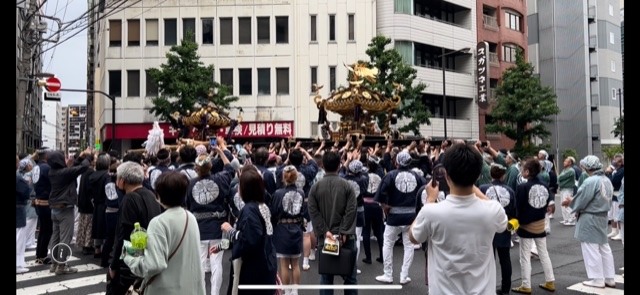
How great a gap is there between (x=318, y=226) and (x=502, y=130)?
30655 mm

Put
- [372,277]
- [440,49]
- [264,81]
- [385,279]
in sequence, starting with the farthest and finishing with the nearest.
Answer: [440,49] < [264,81] < [372,277] < [385,279]

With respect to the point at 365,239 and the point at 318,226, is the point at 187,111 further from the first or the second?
the point at 318,226

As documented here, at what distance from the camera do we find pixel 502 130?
34625mm

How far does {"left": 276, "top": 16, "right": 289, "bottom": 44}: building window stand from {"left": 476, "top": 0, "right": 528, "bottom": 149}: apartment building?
15230 millimetres

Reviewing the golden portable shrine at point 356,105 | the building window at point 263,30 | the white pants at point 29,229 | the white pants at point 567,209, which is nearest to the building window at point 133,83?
the building window at point 263,30

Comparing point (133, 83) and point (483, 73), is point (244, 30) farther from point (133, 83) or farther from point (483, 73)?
point (483, 73)

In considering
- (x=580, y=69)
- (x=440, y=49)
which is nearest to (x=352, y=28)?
(x=440, y=49)

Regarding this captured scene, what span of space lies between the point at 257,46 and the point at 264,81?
2427 millimetres

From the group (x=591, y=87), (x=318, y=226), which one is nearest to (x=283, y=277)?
(x=318, y=226)

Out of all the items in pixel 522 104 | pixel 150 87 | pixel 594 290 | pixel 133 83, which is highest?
pixel 133 83

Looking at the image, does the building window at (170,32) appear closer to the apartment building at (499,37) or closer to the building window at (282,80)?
the building window at (282,80)

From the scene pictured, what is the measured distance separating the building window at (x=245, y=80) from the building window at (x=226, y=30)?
231 centimetres

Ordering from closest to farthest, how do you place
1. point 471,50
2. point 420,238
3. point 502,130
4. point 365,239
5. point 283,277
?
point 420,238
point 283,277
point 365,239
point 502,130
point 471,50

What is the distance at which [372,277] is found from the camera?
28.6ft
